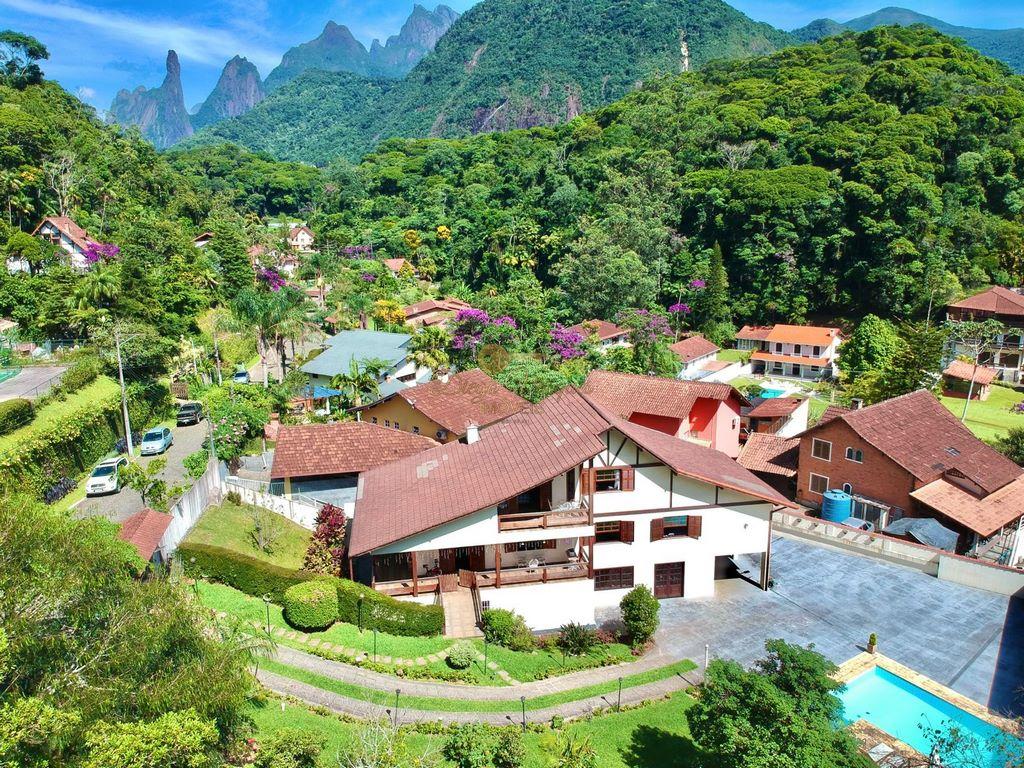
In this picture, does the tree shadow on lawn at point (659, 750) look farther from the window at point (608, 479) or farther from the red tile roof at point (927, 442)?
the red tile roof at point (927, 442)

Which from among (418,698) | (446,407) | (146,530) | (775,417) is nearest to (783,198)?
(775,417)

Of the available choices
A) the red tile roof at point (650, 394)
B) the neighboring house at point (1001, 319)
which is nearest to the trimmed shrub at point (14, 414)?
the red tile roof at point (650, 394)

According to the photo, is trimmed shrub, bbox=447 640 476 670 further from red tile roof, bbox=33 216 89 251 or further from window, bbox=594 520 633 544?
red tile roof, bbox=33 216 89 251

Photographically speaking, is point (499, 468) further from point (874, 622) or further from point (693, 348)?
point (693, 348)

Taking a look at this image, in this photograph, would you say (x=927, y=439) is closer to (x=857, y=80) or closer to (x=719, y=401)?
(x=719, y=401)

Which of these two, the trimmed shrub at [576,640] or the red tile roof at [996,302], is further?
the red tile roof at [996,302]

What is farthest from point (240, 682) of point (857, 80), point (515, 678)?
point (857, 80)
